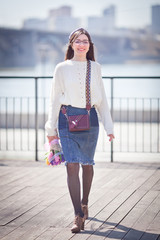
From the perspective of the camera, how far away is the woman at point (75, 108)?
9.52 feet

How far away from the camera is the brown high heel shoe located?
112 inches

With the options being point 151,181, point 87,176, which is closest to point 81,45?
point 87,176

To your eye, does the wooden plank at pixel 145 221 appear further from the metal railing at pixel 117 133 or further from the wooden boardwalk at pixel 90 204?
the metal railing at pixel 117 133

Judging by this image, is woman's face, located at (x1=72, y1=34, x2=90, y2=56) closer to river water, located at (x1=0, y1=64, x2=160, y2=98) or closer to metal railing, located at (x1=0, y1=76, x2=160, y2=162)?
metal railing, located at (x1=0, y1=76, x2=160, y2=162)

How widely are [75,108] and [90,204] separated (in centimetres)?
104

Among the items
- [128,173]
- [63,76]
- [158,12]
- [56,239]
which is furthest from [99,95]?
[158,12]

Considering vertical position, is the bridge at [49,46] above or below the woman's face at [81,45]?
above

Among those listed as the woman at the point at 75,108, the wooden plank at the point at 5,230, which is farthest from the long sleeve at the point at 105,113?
the wooden plank at the point at 5,230

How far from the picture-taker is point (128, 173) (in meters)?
4.89

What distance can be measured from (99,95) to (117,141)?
5955 mm

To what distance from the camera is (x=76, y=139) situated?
292cm

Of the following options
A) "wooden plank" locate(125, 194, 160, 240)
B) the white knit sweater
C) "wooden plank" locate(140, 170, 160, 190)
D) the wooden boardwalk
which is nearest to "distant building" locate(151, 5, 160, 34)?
"wooden plank" locate(140, 170, 160, 190)

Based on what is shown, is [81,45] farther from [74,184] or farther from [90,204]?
[90,204]

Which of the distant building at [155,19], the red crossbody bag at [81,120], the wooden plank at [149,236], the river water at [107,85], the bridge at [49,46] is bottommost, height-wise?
the wooden plank at [149,236]
